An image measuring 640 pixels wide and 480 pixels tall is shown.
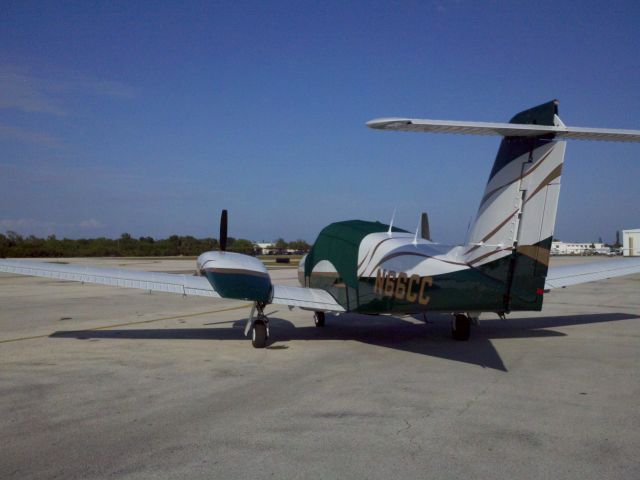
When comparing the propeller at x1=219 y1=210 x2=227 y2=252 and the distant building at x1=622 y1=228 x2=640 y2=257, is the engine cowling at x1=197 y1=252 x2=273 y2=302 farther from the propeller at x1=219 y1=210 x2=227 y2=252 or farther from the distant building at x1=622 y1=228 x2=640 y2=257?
the distant building at x1=622 y1=228 x2=640 y2=257

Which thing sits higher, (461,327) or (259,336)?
(461,327)

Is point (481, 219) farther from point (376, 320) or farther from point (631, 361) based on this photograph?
point (376, 320)

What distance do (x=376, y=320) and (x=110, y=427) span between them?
38.0 ft

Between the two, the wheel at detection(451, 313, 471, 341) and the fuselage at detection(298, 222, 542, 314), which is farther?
the wheel at detection(451, 313, 471, 341)

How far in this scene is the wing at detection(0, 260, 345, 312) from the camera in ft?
41.9

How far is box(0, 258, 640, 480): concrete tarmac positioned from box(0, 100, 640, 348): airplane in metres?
1.17

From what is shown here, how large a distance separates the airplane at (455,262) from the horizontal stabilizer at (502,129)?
2cm

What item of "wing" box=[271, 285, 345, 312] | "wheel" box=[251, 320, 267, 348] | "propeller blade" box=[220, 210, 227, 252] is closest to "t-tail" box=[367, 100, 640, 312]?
"wing" box=[271, 285, 345, 312]

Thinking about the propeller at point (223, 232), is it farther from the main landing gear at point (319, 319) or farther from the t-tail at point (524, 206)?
the t-tail at point (524, 206)

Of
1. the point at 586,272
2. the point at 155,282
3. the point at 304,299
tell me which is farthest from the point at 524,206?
the point at 155,282

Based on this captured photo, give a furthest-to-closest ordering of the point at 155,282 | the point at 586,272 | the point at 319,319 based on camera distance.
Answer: the point at 586,272 → the point at 319,319 → the point at 155,282

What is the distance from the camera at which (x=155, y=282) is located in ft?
43.1

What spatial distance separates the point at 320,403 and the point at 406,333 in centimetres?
722

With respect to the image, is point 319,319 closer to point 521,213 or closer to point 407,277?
point 407,277
